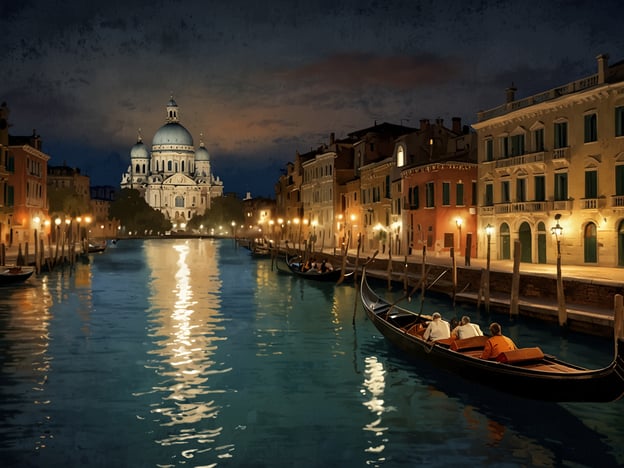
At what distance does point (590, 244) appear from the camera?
28.3 meters

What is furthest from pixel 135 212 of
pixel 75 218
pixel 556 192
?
pixel 556 192

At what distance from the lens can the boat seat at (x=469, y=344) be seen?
45.6ft

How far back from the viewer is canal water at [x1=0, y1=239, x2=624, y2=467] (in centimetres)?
999

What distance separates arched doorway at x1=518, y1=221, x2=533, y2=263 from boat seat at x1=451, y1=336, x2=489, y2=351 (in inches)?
759

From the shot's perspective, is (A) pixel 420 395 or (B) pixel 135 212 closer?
(A) pixel 420 395

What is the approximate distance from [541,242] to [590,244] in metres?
3.21

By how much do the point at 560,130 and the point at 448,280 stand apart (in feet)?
27.6

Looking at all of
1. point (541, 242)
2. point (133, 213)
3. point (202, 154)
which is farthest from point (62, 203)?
point (202, 154)

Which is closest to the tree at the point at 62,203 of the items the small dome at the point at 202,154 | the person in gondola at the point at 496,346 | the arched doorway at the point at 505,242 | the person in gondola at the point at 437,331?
the arched doorway at the point at 505,242

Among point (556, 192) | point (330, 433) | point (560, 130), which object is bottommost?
point (330, 433)

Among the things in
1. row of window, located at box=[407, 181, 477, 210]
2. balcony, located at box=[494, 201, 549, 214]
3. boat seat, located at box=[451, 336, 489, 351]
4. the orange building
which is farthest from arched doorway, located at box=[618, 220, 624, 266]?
the orange building

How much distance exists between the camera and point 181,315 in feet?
80.6

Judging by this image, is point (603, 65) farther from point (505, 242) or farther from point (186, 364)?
point (186, 364)

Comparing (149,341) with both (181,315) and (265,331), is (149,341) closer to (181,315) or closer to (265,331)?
(265,331)
